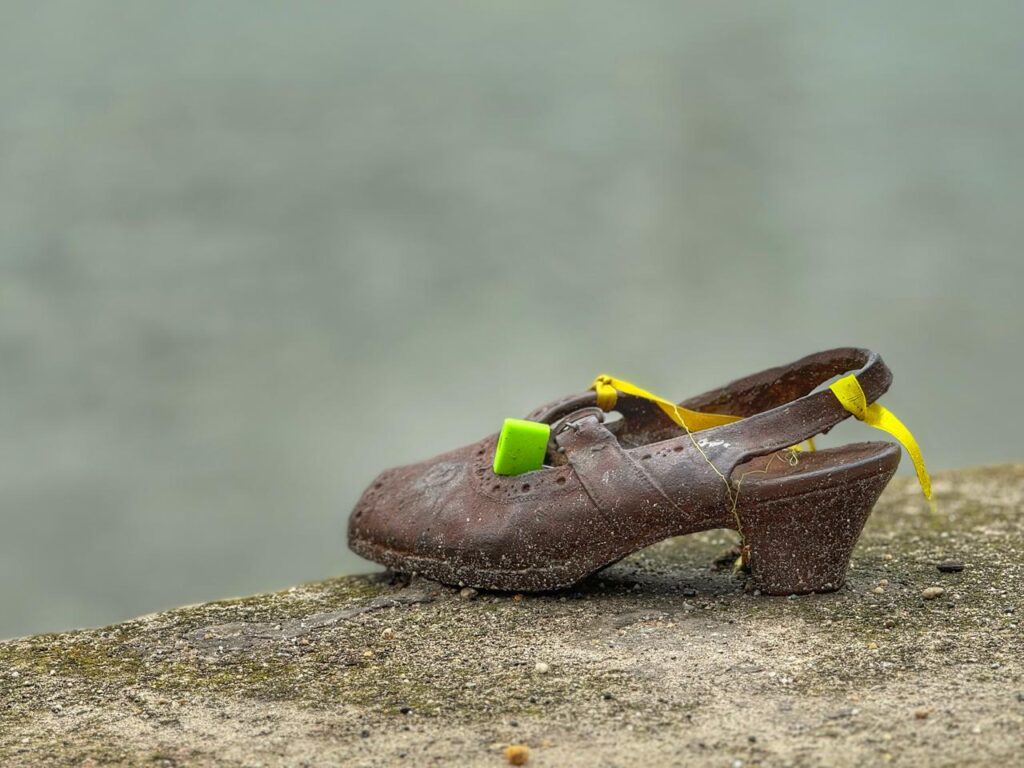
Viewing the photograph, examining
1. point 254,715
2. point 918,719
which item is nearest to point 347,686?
point 254,715

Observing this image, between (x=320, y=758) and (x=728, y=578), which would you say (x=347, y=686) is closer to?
(x=320, y=758)

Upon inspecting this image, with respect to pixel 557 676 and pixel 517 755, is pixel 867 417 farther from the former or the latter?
pixel 517 755

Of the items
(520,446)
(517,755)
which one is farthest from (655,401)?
(517,755)

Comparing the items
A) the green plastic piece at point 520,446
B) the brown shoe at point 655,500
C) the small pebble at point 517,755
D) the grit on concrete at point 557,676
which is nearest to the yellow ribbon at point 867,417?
the brown shoe at point 655,500

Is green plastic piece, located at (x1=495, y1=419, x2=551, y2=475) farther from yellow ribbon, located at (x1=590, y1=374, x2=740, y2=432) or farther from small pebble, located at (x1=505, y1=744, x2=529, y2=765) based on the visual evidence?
small pebble, located at (x1=505, y1=744, x2=529, y2=765)

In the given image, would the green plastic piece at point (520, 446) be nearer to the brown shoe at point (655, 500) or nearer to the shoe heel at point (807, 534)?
the brown shoe at point (655, 500)
